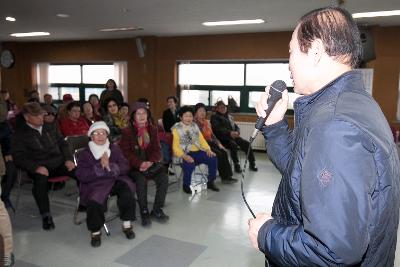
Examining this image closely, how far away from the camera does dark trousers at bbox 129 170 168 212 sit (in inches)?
135

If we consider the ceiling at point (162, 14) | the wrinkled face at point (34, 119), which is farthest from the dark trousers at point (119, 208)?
the ceiling at point (162, 14)

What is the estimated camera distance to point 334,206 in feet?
2.31

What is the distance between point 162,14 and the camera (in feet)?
18.4

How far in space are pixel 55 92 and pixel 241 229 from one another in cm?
803

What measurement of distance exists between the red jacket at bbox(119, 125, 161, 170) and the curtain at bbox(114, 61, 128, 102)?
503cm

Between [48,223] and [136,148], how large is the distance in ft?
3.65

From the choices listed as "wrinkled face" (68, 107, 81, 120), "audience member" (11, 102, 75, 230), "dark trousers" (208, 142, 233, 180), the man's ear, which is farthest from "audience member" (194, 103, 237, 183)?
the man's ear

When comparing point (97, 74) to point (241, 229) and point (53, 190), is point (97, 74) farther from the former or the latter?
point (241, 229)

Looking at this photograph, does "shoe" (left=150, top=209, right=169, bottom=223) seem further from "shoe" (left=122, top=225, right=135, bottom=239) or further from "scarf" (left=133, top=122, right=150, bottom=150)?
"scarf" (left=133, top=122, right=150, bottom=150)

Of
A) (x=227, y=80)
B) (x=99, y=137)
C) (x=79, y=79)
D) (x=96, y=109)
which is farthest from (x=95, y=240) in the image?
(x=79, y=79)

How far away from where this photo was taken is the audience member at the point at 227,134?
579 centimetres

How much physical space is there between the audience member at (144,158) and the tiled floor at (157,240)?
0.20m

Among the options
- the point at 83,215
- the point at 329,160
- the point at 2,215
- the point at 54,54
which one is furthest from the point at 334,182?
the point at 54,54

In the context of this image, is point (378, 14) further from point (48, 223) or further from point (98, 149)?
point (48, 223)
